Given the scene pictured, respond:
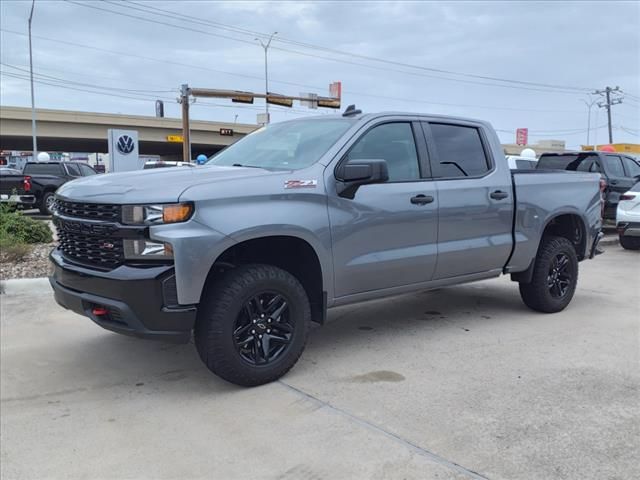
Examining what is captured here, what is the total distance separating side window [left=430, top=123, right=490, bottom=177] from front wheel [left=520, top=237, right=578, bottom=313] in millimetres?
1182

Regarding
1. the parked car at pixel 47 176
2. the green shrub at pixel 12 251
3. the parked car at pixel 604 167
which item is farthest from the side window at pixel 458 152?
the parked car at pixel 47 176

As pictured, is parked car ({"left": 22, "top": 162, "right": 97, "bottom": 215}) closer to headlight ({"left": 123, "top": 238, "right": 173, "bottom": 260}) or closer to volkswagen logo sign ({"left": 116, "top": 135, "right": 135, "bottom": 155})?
volkswagen logo sign ({"left": 116, "top": 135, "right": 135, "bottom": 155})

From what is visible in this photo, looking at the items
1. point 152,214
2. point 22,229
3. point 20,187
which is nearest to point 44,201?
point 20,187

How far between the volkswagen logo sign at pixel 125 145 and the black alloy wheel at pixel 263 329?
14815mm

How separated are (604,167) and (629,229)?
2.40 meters

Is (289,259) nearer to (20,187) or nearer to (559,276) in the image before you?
(559,276)

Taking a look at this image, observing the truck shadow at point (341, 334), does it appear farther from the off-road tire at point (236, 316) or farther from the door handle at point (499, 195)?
the door handle at point (499, 195)

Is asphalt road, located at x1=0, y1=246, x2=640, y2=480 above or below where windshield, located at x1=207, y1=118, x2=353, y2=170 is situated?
below

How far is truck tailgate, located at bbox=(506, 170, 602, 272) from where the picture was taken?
5.77m

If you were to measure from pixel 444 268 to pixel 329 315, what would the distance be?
4.91 ft

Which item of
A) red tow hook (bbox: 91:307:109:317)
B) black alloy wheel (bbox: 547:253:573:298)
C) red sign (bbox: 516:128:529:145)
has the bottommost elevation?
black alloy wheel (bbox: 547:253:573:298)

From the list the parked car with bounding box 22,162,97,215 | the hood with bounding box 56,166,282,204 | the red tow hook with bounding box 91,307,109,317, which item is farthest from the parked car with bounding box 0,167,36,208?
the red tow hook with bounding box 91,307,109,317

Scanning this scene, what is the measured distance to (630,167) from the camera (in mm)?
13875

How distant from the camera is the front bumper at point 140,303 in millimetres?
3629
